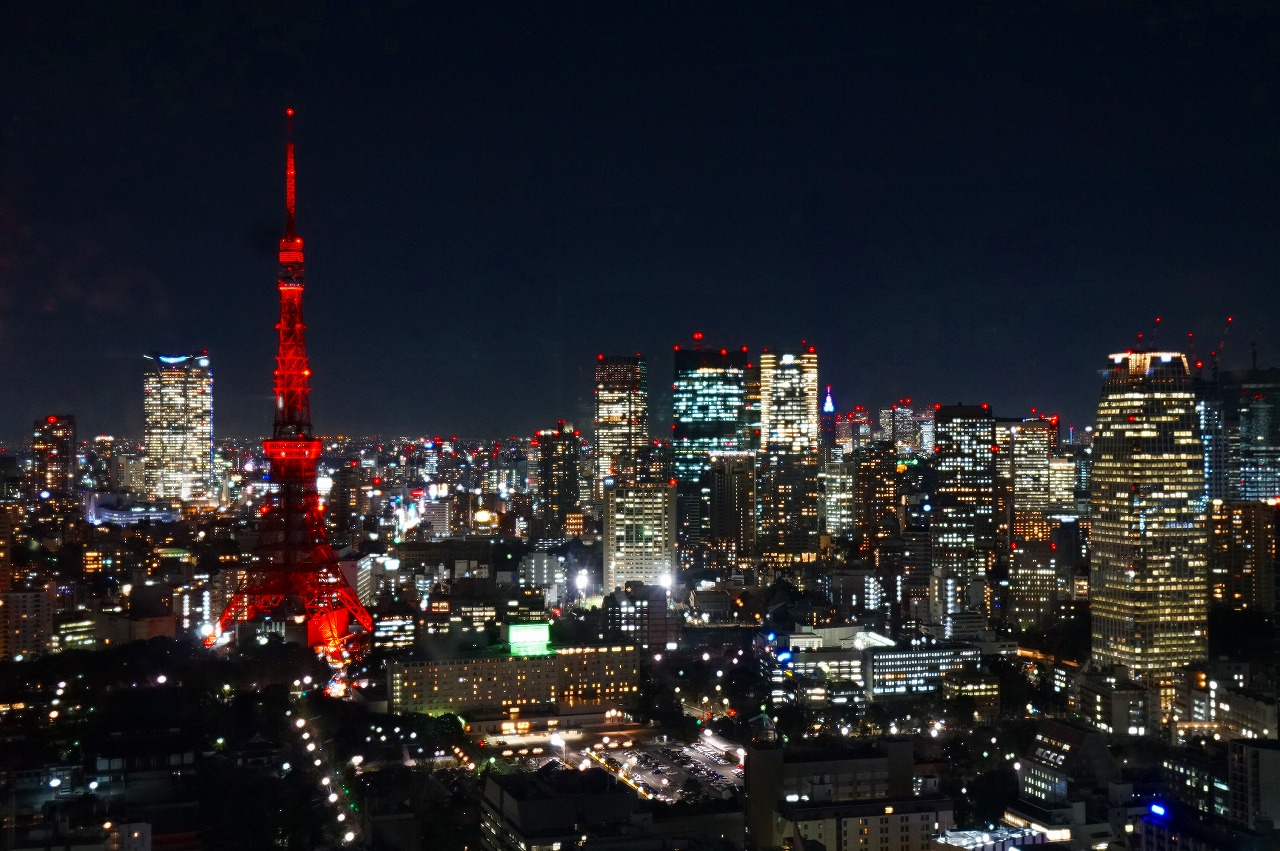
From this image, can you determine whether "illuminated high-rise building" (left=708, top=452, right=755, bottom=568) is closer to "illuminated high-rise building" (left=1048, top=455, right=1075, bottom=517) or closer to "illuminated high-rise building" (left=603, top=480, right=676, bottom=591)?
"illuminated high-rise building" (left=603, top=480, right=676, bottom=591)

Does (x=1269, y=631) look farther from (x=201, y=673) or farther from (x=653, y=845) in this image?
(x=201, y=673)

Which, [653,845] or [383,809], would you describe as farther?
[383,809]

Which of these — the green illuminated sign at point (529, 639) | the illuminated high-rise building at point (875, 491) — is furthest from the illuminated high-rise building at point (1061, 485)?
the green illuminated sign at point (529, 639)

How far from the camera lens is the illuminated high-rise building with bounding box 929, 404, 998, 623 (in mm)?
18516

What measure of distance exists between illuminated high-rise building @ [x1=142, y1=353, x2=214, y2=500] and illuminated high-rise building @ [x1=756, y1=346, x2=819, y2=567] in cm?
797

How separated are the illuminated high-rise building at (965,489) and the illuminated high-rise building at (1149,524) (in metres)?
4.76

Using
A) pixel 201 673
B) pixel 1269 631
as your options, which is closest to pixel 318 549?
pixel 201 673

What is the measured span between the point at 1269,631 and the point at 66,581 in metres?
10.8

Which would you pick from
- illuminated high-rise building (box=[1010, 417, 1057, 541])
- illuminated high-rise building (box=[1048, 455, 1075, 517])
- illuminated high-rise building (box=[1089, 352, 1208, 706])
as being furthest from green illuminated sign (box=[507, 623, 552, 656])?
illuminated high-rise building (box=[1048, 455, 1075, 517])

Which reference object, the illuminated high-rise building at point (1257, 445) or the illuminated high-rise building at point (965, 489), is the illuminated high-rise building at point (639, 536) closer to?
the illuminated high-rise building at point (965, 489)

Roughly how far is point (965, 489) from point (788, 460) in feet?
13.6

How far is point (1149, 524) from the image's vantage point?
12.8 meters

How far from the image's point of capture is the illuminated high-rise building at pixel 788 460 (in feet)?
69.6

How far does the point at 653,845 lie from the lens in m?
6.82
